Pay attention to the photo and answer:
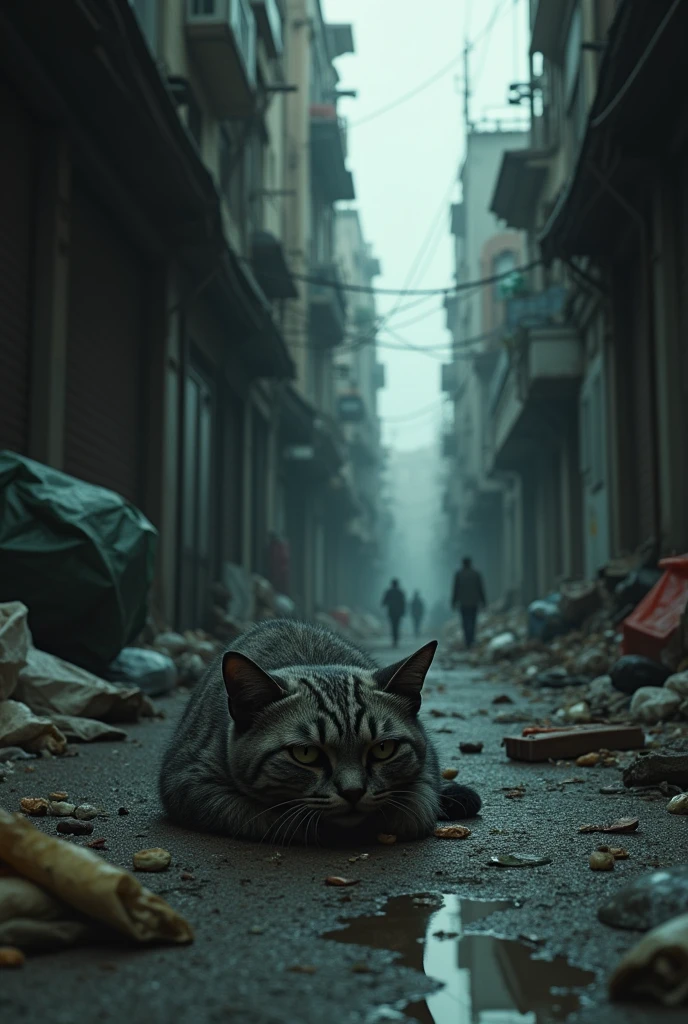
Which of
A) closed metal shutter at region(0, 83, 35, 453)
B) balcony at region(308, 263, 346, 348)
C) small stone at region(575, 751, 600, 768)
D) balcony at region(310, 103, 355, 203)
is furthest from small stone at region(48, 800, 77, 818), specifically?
balcony at region(310, 103, 355, 203)

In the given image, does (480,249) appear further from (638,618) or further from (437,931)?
(437,931)

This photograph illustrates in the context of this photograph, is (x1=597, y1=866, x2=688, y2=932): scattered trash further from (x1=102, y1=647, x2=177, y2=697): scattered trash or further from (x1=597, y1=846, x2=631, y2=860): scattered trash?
(x1=102, y1=647, x2=177, y2=697): scattered trash

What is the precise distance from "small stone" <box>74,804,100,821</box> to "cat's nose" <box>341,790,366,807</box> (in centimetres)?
114

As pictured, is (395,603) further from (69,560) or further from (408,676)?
(408,676)

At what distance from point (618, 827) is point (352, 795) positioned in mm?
972

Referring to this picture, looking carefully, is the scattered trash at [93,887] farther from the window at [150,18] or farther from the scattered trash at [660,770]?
the window at [150,18]

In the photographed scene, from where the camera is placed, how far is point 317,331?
3031cm

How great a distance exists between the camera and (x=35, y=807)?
3715mm

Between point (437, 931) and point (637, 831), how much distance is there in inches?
52.0

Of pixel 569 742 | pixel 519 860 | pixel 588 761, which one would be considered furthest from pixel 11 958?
pixel 569 742

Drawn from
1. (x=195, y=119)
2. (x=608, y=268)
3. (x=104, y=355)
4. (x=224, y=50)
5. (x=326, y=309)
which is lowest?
(x=104, y=355)

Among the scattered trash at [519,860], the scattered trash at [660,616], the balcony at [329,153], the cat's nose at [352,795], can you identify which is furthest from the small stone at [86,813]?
the balcony at [329,153]

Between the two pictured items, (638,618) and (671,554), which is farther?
(671,554)

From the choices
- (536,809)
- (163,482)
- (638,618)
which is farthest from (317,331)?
(536,809)
